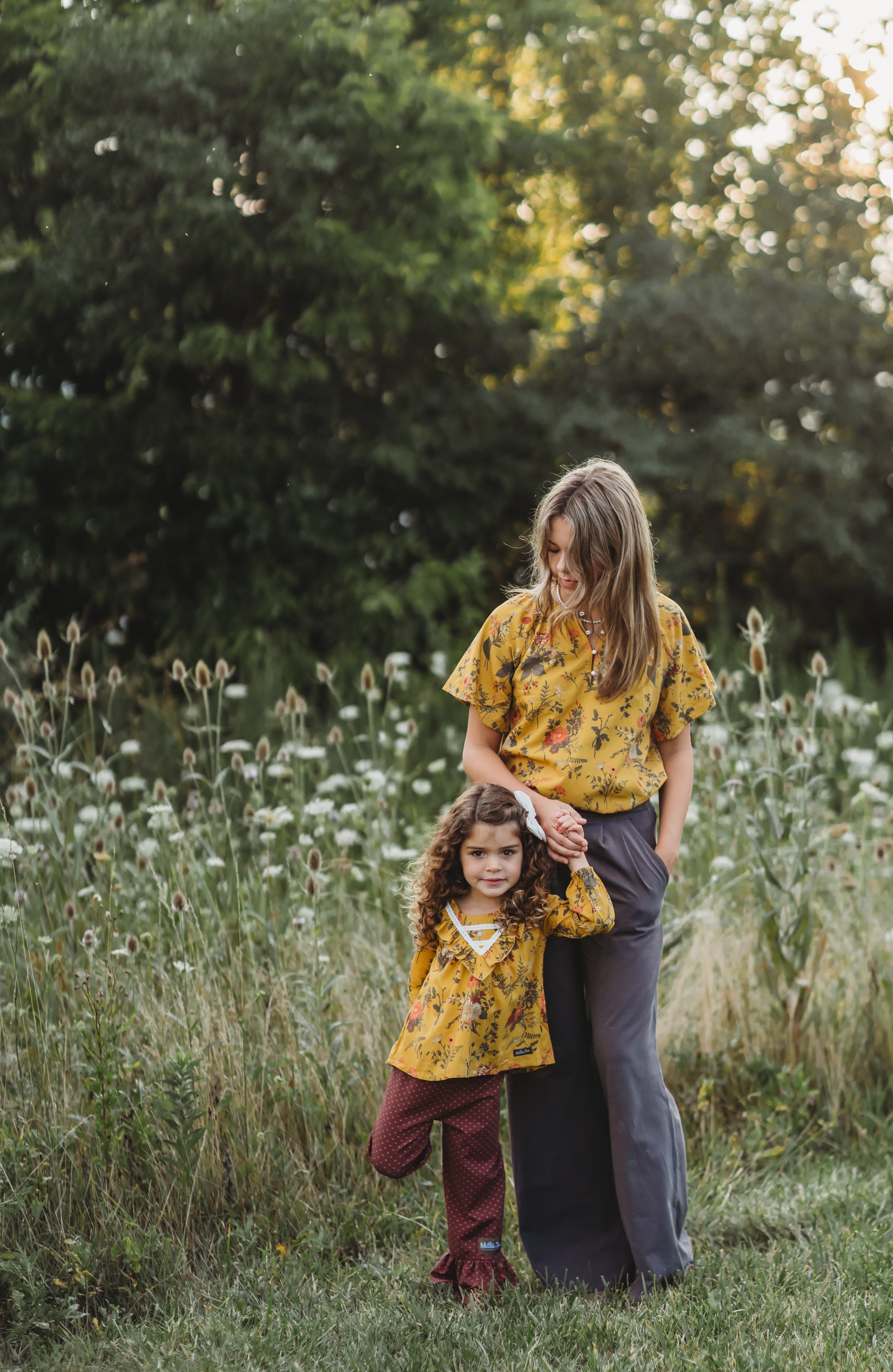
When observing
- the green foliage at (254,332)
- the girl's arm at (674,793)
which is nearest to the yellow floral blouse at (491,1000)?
the girl's arm at (674,793)

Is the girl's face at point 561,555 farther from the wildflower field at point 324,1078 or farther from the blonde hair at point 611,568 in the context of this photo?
the wildflower field at point 324,1078

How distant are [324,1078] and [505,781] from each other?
1.26 metres

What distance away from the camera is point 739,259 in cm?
1170

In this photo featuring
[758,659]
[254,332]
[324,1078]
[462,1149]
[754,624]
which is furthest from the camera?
[254,332]

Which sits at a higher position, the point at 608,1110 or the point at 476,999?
the point at 476,999

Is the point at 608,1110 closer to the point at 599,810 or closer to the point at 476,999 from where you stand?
the point at 476,999

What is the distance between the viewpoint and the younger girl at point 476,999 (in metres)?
2.79

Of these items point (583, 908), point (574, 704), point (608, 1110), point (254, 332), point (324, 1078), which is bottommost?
point (324, 1078)

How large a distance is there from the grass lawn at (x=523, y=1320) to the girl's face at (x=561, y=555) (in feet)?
5.49

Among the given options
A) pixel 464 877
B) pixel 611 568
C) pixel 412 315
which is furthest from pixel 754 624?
pixel 412 315

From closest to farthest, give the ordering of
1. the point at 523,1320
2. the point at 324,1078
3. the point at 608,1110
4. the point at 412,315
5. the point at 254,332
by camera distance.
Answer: the point at 523,1320 < the point at 608,1110 < the point at 324,1078 < the point at 254,332 < the point at 412,315

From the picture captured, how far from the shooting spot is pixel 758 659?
3949 millimetres

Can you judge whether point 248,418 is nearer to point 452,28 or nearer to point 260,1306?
point 452,28

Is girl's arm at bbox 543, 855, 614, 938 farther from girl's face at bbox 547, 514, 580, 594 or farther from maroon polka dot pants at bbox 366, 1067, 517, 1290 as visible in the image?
girl's face at bbox 547, 514, 580, 594
